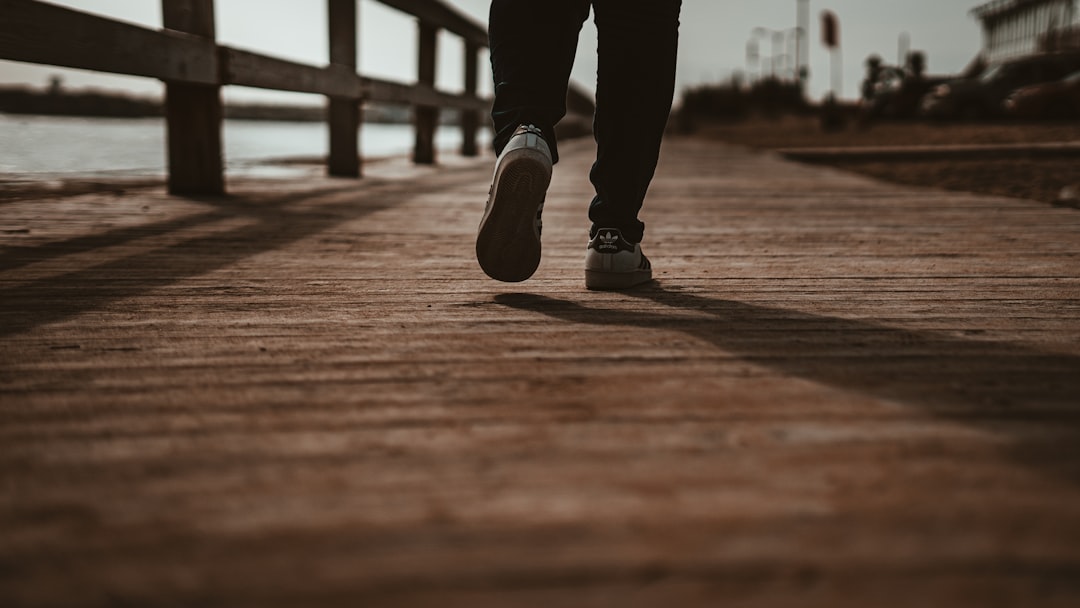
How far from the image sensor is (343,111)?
4488mm

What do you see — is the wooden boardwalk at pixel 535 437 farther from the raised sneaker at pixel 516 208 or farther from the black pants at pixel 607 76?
the black pants at pixel 607 76

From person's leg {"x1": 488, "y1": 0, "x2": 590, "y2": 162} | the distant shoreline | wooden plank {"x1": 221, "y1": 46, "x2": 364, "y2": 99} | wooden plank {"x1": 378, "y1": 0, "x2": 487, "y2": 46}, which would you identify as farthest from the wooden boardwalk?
the distant shoreline

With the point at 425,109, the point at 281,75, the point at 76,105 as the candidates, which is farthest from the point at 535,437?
the point at 76,105

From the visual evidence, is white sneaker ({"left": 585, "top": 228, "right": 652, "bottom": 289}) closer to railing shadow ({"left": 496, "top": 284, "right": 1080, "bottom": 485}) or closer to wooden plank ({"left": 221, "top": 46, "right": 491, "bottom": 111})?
railing shadow ({"left": 496, "top": 284, "right": 1080, "bottom": 485})

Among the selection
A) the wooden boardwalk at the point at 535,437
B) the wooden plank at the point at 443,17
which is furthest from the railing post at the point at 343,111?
the wooden boardwalk at the point at 535,437

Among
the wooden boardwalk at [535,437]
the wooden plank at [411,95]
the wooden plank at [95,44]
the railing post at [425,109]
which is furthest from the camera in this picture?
the railing post at [425,109]

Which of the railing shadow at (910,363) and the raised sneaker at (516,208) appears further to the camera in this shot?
the raised sneaker at (516,208)

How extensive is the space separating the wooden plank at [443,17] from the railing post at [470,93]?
99 mm

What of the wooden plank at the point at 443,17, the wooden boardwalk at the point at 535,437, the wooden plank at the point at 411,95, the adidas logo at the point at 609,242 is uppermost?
the wooden plank at the point at 443,17

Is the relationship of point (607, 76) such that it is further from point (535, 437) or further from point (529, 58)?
point (535, 437)

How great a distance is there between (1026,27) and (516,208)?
42.0 metres

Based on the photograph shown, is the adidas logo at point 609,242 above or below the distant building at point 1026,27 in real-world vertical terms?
below

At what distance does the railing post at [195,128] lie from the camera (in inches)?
118

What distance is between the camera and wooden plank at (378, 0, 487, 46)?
5.17 metres
